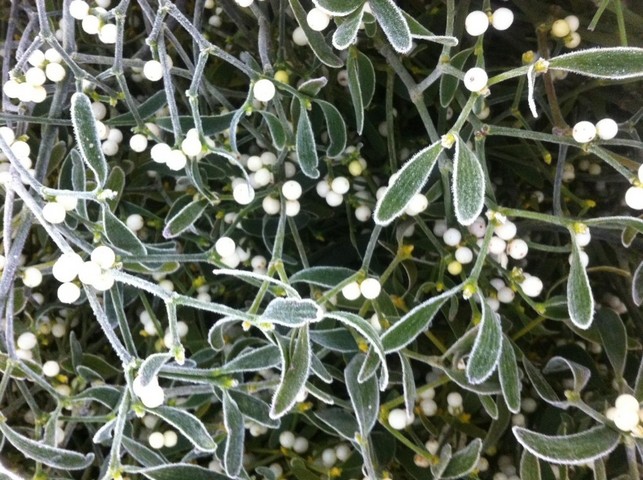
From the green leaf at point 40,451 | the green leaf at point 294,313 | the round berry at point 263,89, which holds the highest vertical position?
the round berry at point 263,89

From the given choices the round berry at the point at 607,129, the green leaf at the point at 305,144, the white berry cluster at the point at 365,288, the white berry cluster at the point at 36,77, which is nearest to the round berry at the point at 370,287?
the white berry cluster at the point at 365,288

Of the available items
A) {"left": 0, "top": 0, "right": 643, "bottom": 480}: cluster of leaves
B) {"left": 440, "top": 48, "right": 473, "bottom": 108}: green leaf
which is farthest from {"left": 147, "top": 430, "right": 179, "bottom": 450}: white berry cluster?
{"left": 440, "top": 48, "right": 473, "bottom": 108}: green leaf

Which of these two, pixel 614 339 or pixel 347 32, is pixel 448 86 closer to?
pixel 347 32

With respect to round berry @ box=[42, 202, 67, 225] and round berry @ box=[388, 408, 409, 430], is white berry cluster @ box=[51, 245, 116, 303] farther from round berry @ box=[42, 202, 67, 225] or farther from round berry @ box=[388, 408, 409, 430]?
round berry @ box=[388, 408, 409, 430]

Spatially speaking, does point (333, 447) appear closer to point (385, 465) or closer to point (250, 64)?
point (385, 465)

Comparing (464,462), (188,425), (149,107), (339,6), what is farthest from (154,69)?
(464,462)

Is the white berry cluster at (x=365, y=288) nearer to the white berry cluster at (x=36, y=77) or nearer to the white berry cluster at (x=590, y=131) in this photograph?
the white berry cluster at (x=590, y=131)
